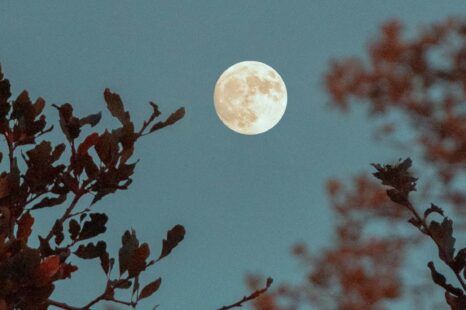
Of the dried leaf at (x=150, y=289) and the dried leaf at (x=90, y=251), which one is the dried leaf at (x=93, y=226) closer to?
the dried leaf at (x=90, y=251)

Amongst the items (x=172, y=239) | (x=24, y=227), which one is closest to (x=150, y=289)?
(x=172, y=239)

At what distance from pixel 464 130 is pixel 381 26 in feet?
6.49

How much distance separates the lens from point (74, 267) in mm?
1619

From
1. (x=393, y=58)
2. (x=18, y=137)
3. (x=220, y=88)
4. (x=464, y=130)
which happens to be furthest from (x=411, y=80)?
(x=18, y=137)

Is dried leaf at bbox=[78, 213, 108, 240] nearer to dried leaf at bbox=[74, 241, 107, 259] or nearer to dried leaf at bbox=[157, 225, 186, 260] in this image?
dried leaf at bbox=[74, 241, 107, 259]

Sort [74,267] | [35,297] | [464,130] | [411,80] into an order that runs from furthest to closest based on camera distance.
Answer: [411,80], [464,130], [74,267], [35,297]

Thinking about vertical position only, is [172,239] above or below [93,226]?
below

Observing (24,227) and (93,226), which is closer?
(24,227)

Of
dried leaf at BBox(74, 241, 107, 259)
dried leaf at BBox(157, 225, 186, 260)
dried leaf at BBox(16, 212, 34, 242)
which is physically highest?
dried leaf at BBox(16, 212, 34, 242)

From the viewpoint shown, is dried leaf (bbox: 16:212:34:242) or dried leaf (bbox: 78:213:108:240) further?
dried leaf (bbox: 78:213:108:240)

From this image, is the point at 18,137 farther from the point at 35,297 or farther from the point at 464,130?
the point at 464,130

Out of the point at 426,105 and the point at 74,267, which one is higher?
the point at 426,105

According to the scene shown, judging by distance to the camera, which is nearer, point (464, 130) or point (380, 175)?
point (380, 175)

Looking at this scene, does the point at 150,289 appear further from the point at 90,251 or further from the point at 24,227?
the point at 24,227
